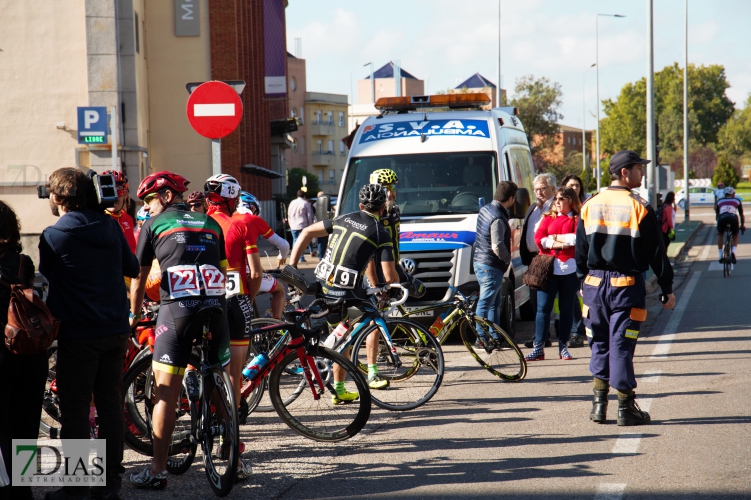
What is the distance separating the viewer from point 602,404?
Result: 6.90 meters

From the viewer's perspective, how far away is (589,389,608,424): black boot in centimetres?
691

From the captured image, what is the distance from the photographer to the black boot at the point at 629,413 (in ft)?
22.4

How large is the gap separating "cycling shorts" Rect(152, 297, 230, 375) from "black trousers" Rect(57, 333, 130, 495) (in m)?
0.22

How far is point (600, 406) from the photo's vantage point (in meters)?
6.91

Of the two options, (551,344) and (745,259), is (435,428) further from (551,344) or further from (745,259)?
(745,259)

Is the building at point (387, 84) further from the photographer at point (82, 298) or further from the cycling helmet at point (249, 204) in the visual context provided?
the photographer at point (82, 298)

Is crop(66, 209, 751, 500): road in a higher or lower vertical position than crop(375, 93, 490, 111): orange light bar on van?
lower

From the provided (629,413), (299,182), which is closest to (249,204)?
(629,413)

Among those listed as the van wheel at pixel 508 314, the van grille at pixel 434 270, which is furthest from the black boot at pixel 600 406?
the van wheel at pixel 508 314

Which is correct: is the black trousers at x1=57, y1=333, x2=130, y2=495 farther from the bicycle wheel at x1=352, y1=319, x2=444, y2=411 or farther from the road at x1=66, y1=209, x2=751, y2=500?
the bicycle wheel at x1=352, y1=319, x2=444, y2=411

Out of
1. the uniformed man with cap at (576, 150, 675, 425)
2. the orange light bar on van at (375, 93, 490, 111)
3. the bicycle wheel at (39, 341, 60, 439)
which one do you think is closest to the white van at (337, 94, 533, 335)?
the orange light bar on van at (375, 93, 490, 111)

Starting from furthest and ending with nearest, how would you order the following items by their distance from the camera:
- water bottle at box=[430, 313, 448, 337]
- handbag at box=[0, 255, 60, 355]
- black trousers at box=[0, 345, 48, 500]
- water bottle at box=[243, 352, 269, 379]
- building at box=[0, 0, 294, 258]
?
building at box=[0, 0, 294, 258], water bottle at box=[430, 313, 448, 337], water bottle at box=[243, 352, 269, 379], black trousers at box=[0, 345, 48, 500], handbag at box=[0, 255, 60, 355]

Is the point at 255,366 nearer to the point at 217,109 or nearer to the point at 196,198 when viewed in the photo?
the point at 196,198

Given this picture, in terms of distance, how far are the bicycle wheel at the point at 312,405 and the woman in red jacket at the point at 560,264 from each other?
401cm
